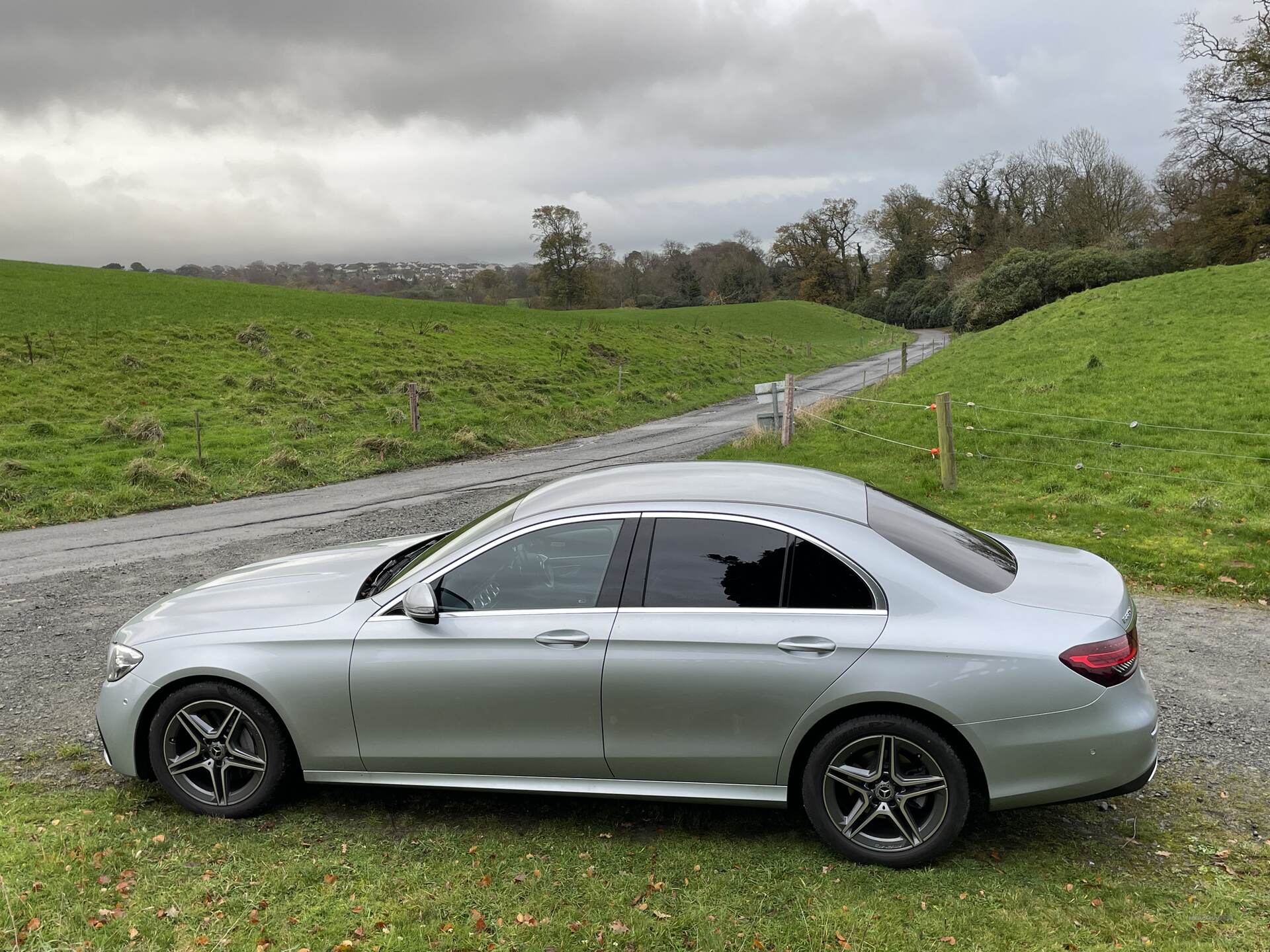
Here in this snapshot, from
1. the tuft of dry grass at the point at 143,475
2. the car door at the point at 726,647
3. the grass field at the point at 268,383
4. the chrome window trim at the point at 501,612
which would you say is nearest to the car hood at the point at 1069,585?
the car door at the point at 726,647

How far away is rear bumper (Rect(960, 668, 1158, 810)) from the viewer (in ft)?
11.2

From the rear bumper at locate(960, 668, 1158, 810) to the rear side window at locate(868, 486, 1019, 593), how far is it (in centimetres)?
60

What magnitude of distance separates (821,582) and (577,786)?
1433mm

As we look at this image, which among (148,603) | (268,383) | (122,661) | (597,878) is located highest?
(268,383)

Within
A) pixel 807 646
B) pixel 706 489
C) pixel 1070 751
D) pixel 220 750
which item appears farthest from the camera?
pixel 706 489

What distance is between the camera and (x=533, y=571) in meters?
3.97

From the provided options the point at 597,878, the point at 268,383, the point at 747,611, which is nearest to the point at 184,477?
the point at 268,383

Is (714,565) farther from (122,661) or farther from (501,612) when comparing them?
(122,661)

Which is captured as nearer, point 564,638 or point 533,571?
point 564,638

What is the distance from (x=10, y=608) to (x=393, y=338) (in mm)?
24029

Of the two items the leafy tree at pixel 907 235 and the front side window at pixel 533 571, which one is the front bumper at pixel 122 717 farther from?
the leafy tree at pixel 907 235

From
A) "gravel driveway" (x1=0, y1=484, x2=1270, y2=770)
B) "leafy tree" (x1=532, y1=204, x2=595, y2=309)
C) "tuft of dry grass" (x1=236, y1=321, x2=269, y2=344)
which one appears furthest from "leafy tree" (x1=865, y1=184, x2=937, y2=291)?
"gravel driveway" (x1=0, y1=484, x2=1270, y2=770)

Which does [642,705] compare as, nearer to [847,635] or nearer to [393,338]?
[847,635]

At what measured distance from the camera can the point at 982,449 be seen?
1326 cm
